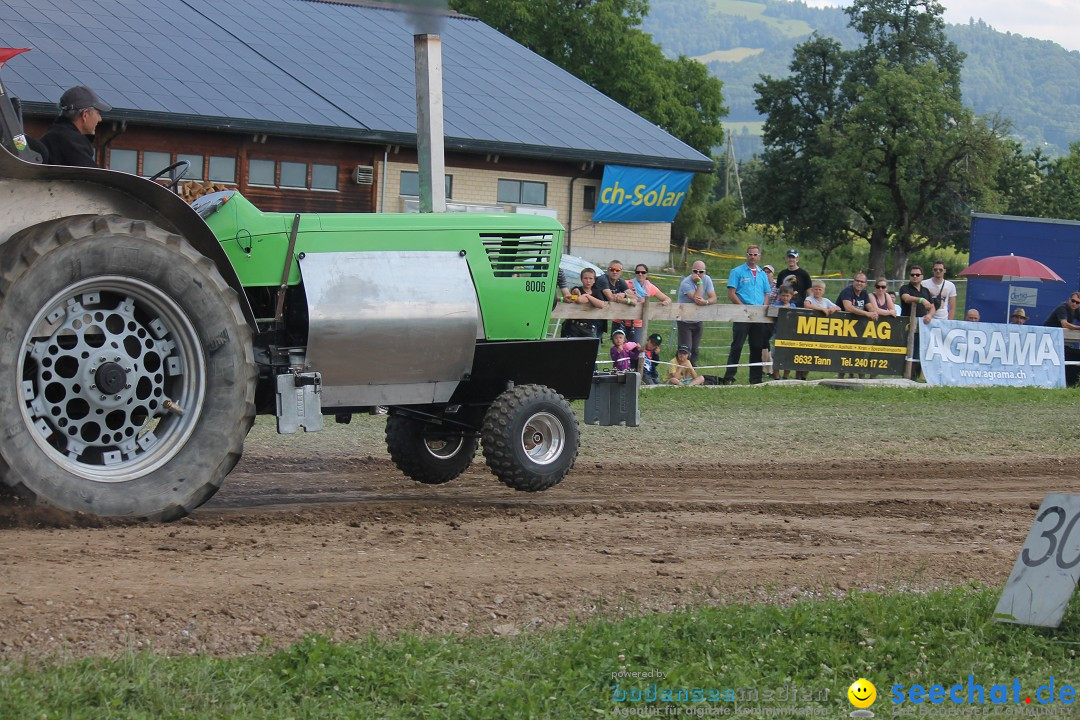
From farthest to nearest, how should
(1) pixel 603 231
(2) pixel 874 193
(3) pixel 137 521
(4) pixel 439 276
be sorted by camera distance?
(2) pixel 874 193
(1) pixel 603 231
(4) pixel 439 276
(3) pixel 137 521

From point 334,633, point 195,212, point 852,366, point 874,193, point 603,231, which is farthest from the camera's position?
point 874,193

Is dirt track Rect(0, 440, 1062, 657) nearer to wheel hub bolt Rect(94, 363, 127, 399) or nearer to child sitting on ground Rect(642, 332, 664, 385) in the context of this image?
wheel hub bolt Rect(94, 363, 127, 399)

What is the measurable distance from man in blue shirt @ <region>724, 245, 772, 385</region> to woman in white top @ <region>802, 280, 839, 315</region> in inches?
24.2

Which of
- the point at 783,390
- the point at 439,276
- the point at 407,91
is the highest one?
the point at 407,91

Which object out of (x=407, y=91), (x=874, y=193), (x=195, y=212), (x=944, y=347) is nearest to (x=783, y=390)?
(x=944, y=347)

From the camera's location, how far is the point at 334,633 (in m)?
4.91

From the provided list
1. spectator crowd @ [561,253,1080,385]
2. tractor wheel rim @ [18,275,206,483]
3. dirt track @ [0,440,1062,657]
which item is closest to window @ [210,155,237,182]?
spectator crowd @ [561,253,1080,385]

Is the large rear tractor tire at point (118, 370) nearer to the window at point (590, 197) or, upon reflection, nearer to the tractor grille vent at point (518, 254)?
the tractor grille vent at point (518, 254)

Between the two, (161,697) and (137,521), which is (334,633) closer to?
(161,697)

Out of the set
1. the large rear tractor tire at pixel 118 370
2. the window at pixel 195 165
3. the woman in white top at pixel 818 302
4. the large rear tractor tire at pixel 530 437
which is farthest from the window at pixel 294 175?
the large rear tractor tire at pixel 118 370

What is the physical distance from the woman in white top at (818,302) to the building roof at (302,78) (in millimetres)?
13817

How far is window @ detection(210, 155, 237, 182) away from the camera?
2880 centimetres

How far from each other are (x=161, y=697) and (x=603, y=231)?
1295 inches

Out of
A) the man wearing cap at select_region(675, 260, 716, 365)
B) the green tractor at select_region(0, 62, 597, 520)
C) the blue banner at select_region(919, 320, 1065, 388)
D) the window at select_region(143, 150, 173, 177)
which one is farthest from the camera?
the window at select_region(143, 150, 173, 177)
